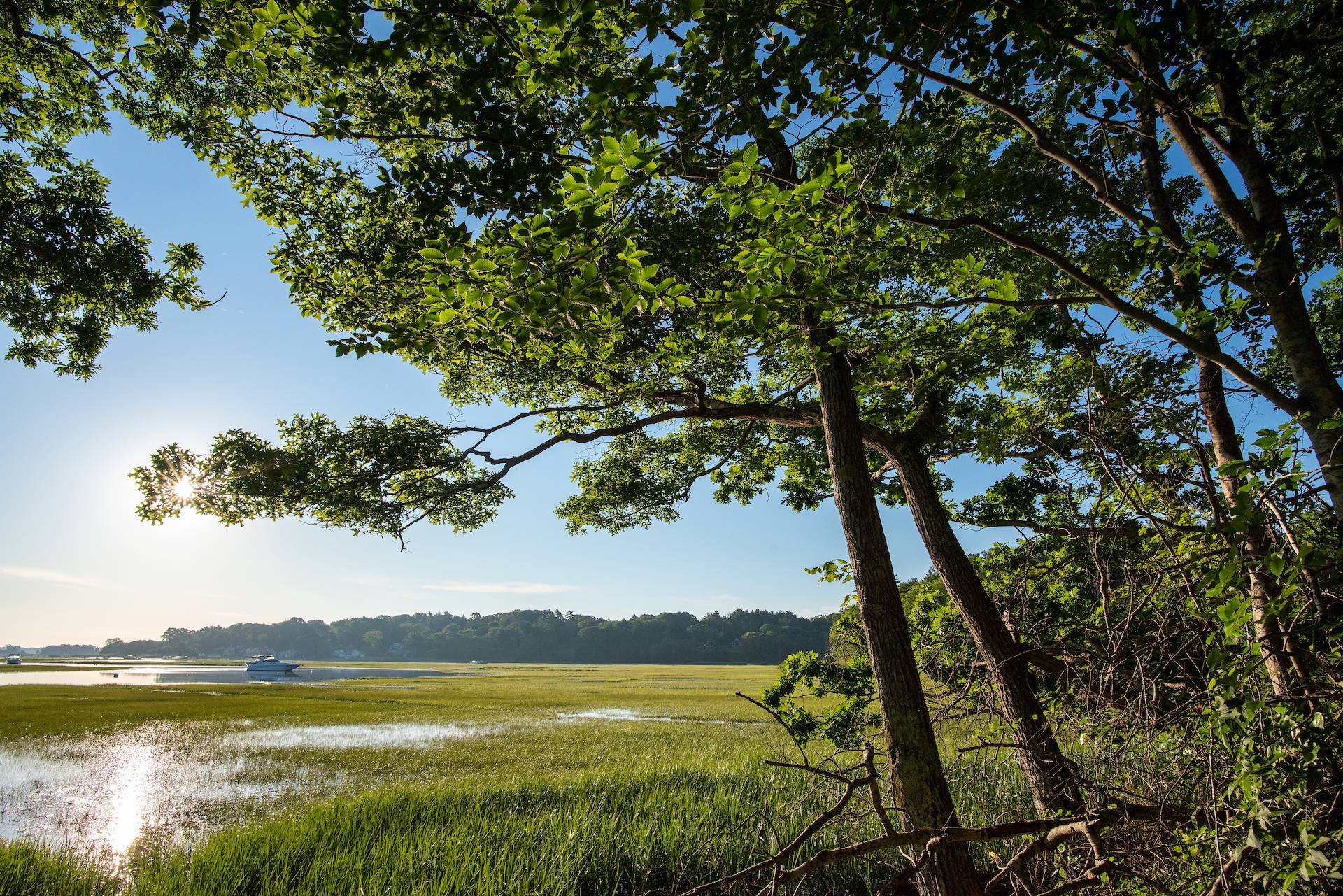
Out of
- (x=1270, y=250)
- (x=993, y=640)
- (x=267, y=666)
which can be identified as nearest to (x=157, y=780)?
(x=993, y=640)

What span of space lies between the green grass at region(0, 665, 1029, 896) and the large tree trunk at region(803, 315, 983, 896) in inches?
16.3

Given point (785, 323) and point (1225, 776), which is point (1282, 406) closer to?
point (1225, 776)

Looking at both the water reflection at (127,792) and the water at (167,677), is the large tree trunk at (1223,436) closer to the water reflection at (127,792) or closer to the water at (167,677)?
the water reflection at (127,792)

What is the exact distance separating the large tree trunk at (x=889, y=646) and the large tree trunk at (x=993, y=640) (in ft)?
2.61

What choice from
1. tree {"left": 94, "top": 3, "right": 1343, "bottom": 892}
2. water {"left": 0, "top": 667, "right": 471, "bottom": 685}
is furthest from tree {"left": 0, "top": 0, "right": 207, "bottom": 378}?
water {"left": 0, "top": 667, "right": 471, "bottom": 685}

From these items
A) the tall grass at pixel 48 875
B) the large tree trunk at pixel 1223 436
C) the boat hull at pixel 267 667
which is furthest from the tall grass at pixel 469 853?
the boat hull at pixel 267 667

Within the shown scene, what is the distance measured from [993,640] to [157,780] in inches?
574

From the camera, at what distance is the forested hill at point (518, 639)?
115938 millimetres

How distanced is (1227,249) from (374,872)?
10926 mm

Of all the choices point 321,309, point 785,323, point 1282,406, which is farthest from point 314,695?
point 1282,406

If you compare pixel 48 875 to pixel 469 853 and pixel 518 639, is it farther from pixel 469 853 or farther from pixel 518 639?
pixel 518 639

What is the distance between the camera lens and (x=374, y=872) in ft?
18.0

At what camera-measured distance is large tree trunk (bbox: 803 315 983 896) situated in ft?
11.8

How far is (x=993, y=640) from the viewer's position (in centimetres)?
555
